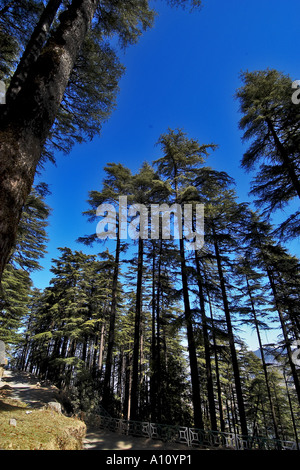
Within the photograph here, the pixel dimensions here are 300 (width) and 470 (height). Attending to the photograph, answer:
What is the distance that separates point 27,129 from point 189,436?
36.7ft

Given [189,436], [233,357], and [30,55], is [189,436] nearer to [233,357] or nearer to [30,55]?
[233,357]

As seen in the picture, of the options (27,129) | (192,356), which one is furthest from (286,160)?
(27,129)

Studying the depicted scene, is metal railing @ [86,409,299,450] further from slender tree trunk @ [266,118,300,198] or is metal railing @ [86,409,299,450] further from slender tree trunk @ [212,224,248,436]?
slender tree trunk @ [266,118,300,198]

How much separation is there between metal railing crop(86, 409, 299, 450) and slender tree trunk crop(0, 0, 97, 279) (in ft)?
33.5

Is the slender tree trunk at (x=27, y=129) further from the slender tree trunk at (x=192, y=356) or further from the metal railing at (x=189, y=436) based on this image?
the metal railing at (x=189, y=436)

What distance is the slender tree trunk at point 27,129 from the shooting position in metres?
1.45

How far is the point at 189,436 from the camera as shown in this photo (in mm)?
7840

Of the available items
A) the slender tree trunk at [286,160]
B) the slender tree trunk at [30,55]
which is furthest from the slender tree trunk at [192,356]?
the slender tree trunk at [30,55]

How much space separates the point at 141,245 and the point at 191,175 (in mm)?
5778

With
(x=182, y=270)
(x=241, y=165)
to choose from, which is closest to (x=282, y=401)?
(x=182, y=270)

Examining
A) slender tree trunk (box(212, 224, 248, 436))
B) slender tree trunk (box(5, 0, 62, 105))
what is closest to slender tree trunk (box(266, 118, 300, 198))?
slender tree trunk (box(212, 224, 248, 436))

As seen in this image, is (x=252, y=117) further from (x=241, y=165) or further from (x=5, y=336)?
(x=5, y=336)

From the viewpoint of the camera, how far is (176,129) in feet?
39.0
